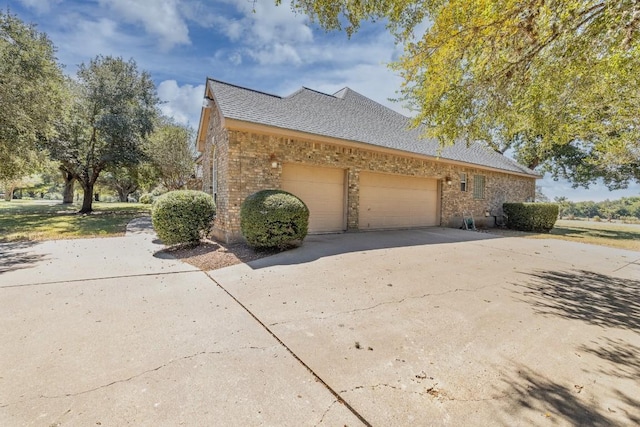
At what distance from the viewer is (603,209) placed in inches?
1479

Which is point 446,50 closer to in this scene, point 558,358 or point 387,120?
point 558,358

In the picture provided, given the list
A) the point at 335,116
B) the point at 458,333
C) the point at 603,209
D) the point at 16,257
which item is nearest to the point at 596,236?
the point at 335,116

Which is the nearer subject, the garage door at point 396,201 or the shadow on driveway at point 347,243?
the shadow on driveway at point 347,243

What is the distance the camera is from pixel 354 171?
996 cm

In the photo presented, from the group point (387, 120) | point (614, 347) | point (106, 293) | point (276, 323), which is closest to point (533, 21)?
point (614, 347)

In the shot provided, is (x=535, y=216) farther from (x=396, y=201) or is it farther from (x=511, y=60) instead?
(x=511, y=60)

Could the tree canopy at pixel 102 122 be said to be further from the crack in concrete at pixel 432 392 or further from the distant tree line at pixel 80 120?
the crack in concrete at pixel 432 392

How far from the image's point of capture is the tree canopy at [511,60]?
4.29 m

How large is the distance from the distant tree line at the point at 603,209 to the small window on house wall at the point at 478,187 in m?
26.4

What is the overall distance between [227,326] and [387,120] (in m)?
12.2

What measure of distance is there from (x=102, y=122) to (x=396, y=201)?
1597 cm

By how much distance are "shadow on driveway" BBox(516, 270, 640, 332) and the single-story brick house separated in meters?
4.00

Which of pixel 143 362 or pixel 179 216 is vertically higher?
pixel 179 216

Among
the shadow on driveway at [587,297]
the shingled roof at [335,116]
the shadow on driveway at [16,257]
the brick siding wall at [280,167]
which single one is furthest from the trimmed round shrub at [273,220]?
the shadow on driveway at [587,297]
